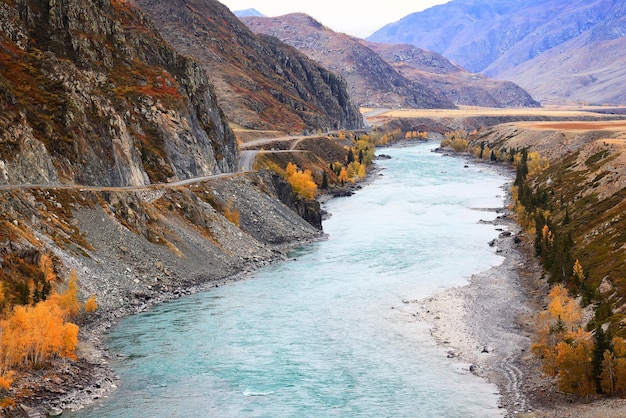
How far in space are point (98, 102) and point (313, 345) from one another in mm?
48338

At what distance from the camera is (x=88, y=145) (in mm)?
85875

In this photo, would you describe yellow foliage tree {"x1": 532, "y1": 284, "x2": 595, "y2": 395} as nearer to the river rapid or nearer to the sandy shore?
the sandy shore

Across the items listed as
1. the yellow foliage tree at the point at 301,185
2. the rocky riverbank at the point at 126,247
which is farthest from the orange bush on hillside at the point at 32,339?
the yellow foliage tree at the point at 301,185

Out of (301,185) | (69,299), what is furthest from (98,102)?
(301,185)

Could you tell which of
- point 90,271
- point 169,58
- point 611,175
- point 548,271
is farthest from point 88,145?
point 611,175

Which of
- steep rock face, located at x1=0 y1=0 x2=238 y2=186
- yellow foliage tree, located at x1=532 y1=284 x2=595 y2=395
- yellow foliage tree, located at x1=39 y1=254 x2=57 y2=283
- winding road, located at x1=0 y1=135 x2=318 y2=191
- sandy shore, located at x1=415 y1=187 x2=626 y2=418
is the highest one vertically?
steep rock face, located at x1=0 y1=0 x2=238 y2=186

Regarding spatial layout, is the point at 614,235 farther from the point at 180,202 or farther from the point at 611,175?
the point at 180,202

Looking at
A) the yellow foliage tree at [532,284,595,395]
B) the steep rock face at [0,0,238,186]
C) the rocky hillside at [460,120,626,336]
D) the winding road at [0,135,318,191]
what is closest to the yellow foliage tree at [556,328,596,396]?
the yellow foliage tree at [532,284,595,395]

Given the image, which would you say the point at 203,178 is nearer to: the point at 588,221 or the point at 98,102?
the point at 98,102

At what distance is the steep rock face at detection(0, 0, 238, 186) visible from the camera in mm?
80562

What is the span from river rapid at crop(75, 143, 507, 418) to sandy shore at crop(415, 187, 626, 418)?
58.4 inches

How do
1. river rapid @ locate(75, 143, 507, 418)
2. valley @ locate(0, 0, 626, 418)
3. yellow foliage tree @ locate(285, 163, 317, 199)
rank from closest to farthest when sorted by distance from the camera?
river rapid @ locate(75, 143, 507, 418) < valley @ locate(0, 0, 626, 418) < yellow foliage tree @ locate(285, 163, 317, 199)

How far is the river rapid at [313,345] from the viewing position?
48.9m

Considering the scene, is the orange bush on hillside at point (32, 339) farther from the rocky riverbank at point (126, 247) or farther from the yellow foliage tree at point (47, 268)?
the yellow foliage tree at point (47, 268)
